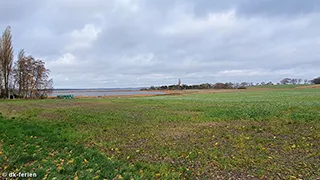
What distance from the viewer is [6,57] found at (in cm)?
3469

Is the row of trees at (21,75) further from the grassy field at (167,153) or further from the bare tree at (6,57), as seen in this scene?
the grassy field at (167,153)

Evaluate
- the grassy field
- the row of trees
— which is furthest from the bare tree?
the grassy field

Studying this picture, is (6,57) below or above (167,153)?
above

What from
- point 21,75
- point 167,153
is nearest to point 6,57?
point 21,75

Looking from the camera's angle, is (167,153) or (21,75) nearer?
(167,153)

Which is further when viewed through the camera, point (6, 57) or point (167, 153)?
point (6, 57)

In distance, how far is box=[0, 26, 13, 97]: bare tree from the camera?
34.6 metres

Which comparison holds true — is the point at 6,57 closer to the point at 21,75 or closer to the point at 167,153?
the point at 21,75

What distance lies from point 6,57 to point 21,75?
4564 mm

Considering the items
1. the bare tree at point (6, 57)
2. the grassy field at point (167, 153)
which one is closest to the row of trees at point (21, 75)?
the bare tree at point (6, 57)

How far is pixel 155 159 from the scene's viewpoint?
5219 mm

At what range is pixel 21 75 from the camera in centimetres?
Result: 3794

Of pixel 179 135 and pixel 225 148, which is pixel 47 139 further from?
pixel 225 148

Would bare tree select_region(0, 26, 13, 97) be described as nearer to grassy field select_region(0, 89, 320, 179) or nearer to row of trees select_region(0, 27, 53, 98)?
row of trees select_region(0, 27, 53, 98)
